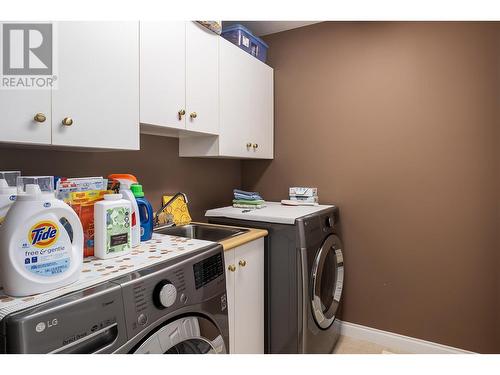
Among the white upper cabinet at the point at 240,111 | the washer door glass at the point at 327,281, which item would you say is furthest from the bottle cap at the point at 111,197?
the washer door glass at the point at 327,281

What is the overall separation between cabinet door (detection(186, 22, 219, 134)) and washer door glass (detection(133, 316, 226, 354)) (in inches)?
41.3

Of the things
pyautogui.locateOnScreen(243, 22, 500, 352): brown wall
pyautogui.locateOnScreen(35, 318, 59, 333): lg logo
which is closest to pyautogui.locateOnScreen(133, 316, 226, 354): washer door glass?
pyautogui.locateOnScreen(35, 318, 59, 333): lg logo

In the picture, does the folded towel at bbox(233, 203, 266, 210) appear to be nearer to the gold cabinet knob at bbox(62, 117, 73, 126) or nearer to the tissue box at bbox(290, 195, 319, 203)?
the tissue box at bbox(290, 195, 319, 203)

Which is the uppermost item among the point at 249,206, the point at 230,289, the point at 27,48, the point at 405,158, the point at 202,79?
the point at 202,79

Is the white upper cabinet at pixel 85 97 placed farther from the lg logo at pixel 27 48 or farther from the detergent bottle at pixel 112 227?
the detergent bottle at pixel 112 227

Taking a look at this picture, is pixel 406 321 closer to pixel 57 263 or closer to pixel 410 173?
pixel 410 173

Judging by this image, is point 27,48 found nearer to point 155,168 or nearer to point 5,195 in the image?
point 5,195

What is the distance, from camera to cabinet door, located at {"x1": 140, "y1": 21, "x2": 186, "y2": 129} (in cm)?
147

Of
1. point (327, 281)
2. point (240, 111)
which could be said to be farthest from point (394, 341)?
point (240, 111)

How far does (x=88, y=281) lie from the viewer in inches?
35.4

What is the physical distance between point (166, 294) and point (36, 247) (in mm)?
378

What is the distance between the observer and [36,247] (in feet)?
2.74

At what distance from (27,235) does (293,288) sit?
142 cm

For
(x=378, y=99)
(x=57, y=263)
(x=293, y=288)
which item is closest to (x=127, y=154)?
(x=57, y=263)
